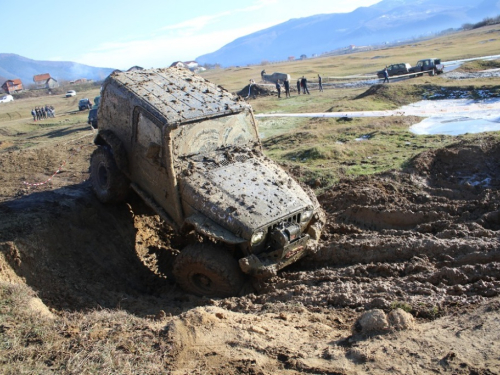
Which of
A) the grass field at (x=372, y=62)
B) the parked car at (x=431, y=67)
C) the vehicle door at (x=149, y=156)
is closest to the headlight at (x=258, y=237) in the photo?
the vehicle door at (x=149, y=156)

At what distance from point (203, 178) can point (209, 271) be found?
52.9 inches

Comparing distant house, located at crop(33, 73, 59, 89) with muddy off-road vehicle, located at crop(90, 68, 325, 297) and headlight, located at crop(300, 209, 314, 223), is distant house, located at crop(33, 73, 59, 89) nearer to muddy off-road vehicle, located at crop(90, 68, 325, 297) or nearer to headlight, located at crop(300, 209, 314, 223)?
muddy off-road vehicle, located at crop(90, 68, 325, 297)

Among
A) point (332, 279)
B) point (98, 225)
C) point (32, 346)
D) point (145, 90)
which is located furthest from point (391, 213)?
point (32, 346)

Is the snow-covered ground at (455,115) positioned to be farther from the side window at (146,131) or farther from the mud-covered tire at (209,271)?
the mud-covered tire at (209,271)

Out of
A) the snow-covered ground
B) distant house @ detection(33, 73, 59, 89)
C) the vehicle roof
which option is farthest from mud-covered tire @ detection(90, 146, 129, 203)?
distant house @ detection(33, 73, 59, 89)

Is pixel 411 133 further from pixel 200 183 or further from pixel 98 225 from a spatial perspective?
pixel 98 225

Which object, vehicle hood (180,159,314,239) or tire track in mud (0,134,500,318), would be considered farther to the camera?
vehicle hood (180,159,314,239)

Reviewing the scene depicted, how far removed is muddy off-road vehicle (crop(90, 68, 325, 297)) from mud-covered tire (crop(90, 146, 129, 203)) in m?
0.02

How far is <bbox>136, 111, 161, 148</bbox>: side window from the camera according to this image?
6.36 m

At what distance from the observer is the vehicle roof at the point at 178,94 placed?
6.44 m

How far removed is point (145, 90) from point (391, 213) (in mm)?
4547

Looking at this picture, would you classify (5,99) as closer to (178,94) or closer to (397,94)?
(397,94)

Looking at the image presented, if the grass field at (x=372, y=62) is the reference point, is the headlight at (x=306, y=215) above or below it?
below

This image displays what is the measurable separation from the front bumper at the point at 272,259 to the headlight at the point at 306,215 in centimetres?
26
